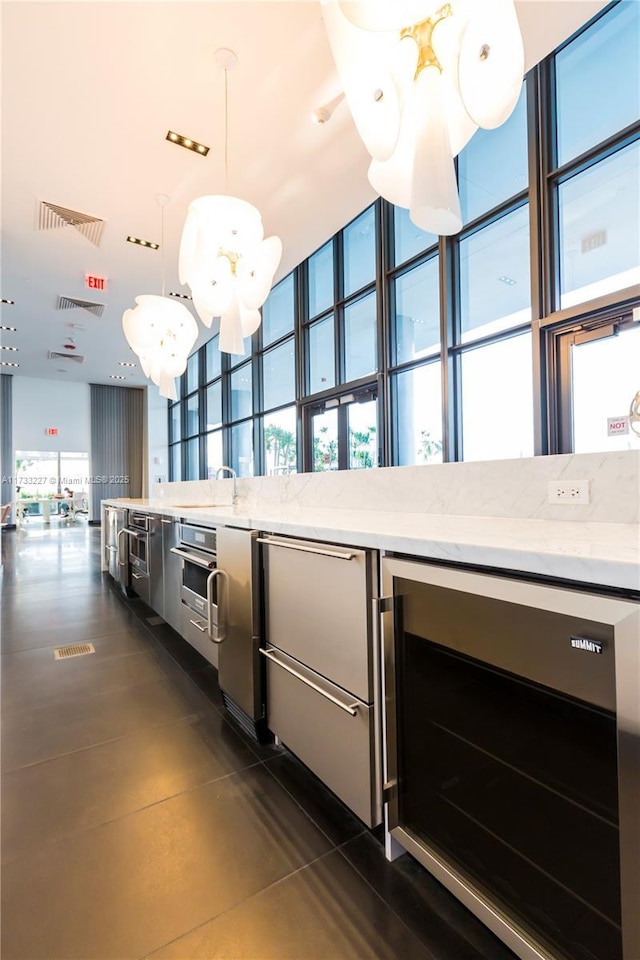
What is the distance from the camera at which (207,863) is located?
4.04 ft

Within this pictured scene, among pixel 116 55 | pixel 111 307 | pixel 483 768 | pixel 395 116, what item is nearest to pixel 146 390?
pixel 111 307

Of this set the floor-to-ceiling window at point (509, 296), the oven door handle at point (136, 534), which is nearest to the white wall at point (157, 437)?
the floor-to-ceiling window at point (509, 296)

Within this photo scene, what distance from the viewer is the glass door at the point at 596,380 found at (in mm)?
2732

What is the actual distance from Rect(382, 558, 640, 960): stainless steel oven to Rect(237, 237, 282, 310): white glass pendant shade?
219 centimetres

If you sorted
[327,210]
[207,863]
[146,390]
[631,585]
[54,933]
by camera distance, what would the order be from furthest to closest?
[146,390], [327,210], [207,863], [54,933], [631,585]

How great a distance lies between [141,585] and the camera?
146 inches

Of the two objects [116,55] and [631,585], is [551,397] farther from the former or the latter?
[116,55]

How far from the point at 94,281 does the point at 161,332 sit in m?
3.57

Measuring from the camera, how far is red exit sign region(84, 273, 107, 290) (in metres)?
5.98

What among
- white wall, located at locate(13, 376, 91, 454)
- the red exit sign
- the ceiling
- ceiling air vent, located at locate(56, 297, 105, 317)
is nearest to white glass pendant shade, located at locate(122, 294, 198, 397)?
the ceiling

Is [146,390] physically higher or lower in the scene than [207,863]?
higher

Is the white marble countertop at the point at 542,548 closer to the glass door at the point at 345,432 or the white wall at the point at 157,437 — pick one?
the glass door at the point at 345,432

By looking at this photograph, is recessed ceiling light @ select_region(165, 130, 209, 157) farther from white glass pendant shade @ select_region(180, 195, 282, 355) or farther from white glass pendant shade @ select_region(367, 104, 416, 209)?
white glass pendant shade @ select_region(367, 104, 416, 209)

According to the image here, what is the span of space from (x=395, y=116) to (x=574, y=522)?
59.3 inches
